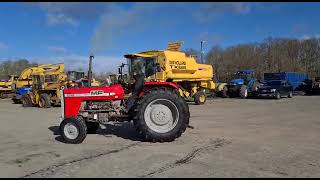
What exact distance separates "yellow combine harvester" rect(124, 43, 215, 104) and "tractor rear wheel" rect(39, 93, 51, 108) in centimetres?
603

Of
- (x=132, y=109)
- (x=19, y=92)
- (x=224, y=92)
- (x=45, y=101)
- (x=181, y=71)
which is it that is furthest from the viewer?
(x=224, y=92)

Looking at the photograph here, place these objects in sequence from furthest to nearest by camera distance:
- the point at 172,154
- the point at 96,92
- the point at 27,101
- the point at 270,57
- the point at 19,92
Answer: the point at 270,57
the point at 19,92
the point at 27,101
the point at 96,92
the point at 172,154

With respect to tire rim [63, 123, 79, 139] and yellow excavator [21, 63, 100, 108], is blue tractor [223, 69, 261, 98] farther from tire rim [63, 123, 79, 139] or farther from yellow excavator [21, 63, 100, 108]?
tire rim [63, 123, 79, 139]

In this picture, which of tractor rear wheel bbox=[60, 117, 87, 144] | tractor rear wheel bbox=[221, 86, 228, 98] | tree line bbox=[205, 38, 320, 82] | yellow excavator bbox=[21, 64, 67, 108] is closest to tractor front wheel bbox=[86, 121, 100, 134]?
tractor rear wheel bbox=[60, 117, 87, 144]

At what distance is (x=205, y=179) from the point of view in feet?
20.6

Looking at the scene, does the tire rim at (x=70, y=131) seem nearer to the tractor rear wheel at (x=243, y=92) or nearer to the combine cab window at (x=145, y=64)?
the combine cab window at (x=145, y=64)

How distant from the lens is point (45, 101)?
77.0 ft

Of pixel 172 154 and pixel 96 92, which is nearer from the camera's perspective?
pixel 172 154

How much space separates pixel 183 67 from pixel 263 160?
1610 centimetres

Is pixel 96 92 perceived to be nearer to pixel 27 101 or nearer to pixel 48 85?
pixel 48 85

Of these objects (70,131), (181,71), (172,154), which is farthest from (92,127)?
(181,71)

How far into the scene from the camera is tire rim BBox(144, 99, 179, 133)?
32.8 ft

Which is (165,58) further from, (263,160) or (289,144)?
(263,160)

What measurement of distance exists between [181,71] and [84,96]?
43.2ft
